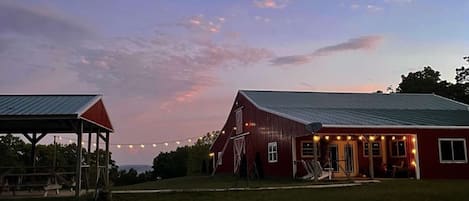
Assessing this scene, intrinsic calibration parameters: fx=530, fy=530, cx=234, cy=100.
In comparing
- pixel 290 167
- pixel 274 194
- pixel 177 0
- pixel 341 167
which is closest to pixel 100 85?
pixel 177 0

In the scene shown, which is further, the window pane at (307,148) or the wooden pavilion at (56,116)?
the window pane at (307,148)

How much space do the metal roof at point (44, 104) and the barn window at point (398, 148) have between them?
639 inches

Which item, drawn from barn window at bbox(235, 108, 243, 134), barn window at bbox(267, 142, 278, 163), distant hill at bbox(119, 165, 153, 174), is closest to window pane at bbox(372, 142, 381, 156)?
barn window at bbox(267, 142, 278, 163)

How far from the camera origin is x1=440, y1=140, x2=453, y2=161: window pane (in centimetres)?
2602

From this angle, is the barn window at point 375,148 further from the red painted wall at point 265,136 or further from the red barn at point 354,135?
the red painted wall at point 265,136

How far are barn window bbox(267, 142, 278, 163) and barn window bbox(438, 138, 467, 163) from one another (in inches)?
326

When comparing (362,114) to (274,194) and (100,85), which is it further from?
(100,85)

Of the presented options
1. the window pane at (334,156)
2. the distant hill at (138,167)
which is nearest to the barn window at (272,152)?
the window pane at (334,156)

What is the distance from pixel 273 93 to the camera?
111ft

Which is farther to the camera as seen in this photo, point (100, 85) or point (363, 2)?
point (100, 85)

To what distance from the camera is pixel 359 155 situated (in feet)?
92.0

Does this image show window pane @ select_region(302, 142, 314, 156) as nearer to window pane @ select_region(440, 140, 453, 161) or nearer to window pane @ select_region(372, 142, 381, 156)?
window pane @ select_region(372, 142, 381, 156)

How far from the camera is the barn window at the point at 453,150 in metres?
26.0

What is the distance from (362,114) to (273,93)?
733 centimetres
